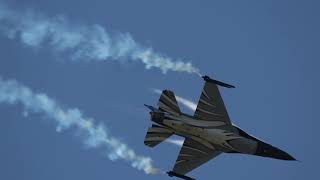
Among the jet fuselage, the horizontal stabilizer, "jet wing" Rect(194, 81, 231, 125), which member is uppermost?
"jet wing" Rect(194, 81, 231, 125)

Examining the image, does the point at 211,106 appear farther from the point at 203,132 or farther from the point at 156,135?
the point at 156,135

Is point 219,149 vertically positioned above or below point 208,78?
below

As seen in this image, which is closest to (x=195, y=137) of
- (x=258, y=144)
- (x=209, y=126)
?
(x=209, y=126)

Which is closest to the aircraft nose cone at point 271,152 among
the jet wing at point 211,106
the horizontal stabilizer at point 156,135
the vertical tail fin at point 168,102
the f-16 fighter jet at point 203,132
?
the f-16 fighter jet at point 203,132

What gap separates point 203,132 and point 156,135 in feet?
17.6

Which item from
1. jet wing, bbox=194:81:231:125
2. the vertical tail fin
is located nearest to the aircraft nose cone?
jet wing, bbox=194:81:231:125

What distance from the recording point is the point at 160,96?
87.8 m

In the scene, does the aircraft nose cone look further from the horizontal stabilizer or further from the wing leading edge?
the horizontal stabilizer

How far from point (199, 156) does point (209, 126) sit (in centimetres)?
389

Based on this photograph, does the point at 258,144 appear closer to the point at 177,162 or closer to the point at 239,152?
the point at 239,152

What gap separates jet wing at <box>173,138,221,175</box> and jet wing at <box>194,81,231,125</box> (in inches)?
129

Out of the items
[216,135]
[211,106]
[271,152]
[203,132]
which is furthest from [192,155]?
[271,152]

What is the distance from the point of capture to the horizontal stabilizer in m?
86.8

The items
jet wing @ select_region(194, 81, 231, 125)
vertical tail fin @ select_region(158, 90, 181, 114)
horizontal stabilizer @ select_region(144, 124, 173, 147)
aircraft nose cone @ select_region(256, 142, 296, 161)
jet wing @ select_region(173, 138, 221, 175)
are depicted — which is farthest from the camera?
jet wing @ select_region(194, 81, 231, 125)
